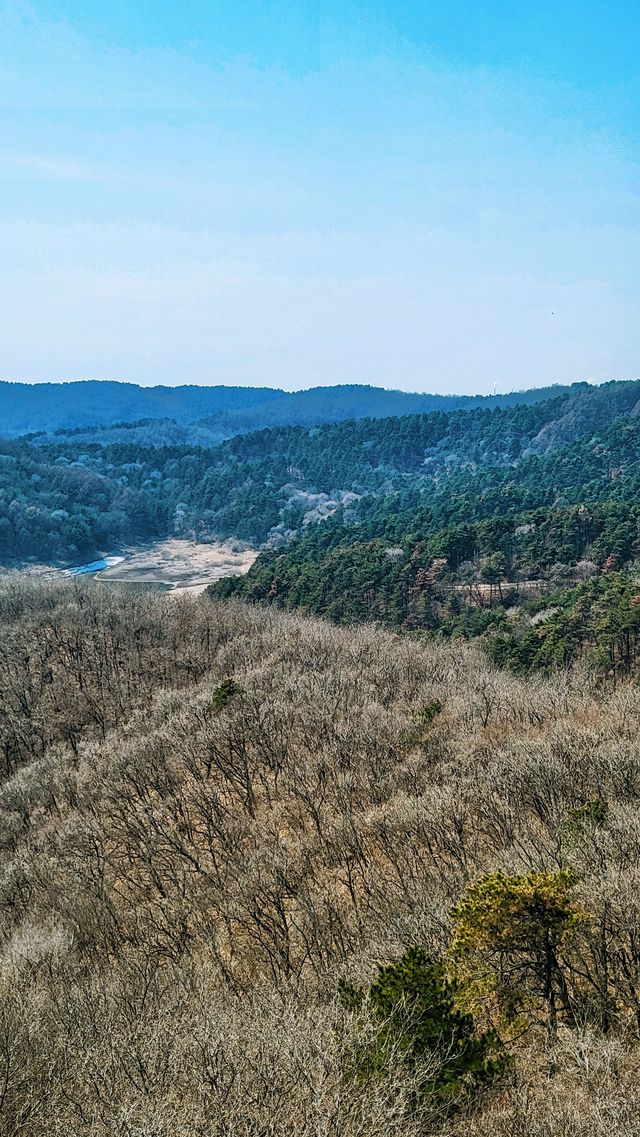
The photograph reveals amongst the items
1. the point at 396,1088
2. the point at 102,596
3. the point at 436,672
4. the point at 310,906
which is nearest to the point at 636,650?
the point at 436,672

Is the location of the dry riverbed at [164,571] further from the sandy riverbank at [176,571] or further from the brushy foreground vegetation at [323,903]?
the brushy foreground vegetation at [323,903]

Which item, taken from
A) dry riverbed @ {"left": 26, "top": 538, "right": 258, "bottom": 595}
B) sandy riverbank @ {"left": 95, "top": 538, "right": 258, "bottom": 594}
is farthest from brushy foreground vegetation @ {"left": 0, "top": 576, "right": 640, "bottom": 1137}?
dry riverbed @ {"left": 26, "top": 538, "right": 258, "bottom": 595}

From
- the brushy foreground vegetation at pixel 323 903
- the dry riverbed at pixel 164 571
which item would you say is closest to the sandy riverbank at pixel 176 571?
the dry riverbed at pixel 164 571

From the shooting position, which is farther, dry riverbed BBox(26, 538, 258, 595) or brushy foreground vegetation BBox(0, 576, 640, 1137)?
dry riverbed BBox(26, 538, 258, 595)

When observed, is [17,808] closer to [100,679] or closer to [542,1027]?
[100,679]

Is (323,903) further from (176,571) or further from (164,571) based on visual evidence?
(176,571)

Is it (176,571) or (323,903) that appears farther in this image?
(176,571)

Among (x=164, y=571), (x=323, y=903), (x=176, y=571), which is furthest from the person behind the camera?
(x=176, y=571)

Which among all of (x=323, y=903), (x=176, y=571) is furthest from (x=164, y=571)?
(x=323, y=903)

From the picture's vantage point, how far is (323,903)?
28.4 meters

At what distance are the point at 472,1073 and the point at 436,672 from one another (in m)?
42.9

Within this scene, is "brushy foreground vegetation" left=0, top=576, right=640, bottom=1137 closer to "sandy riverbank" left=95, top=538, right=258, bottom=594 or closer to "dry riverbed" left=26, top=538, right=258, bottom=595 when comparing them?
"sandy riverbank" left=95, top=538, right=258, bottom=594

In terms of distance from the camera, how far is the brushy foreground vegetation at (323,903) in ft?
48.0

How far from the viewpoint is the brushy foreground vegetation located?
576 inches
